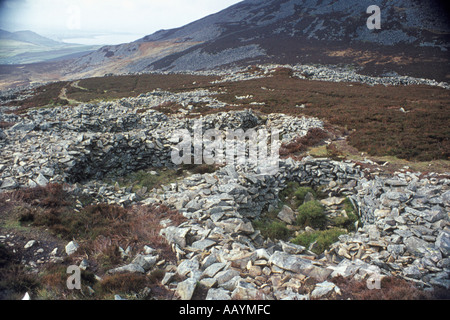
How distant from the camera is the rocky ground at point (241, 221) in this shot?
551 cm

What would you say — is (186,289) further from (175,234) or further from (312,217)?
(312,217)

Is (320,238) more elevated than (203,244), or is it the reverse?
(203,244)

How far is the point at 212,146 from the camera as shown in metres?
16.7

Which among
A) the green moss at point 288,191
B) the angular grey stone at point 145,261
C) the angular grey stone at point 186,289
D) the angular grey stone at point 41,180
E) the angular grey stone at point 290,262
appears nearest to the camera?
the angular grey stone at point 186,289

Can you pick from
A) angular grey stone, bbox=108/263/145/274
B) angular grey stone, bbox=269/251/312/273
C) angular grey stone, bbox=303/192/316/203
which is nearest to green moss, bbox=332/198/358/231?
angular grey stone, bbox=303/192/316/203

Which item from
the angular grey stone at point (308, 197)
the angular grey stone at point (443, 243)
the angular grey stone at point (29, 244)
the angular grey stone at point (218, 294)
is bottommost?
the angular grey stone at point (308, 197)

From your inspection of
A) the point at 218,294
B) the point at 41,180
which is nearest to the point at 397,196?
the point at 218,294

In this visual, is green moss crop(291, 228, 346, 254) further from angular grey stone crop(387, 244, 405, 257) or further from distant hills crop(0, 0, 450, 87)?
distant hills crop(0, 0, 450, 87)

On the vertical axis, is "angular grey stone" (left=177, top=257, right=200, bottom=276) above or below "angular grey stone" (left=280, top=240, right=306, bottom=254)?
above

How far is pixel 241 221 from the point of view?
8305 mm

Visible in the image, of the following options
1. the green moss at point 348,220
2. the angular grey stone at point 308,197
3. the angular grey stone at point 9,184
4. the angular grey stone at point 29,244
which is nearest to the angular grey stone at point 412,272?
the green moss at point 348,220

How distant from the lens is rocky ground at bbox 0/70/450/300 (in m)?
5.51

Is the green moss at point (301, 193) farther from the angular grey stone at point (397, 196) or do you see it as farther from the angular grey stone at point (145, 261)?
the angular grey stone at point (145, 261)
